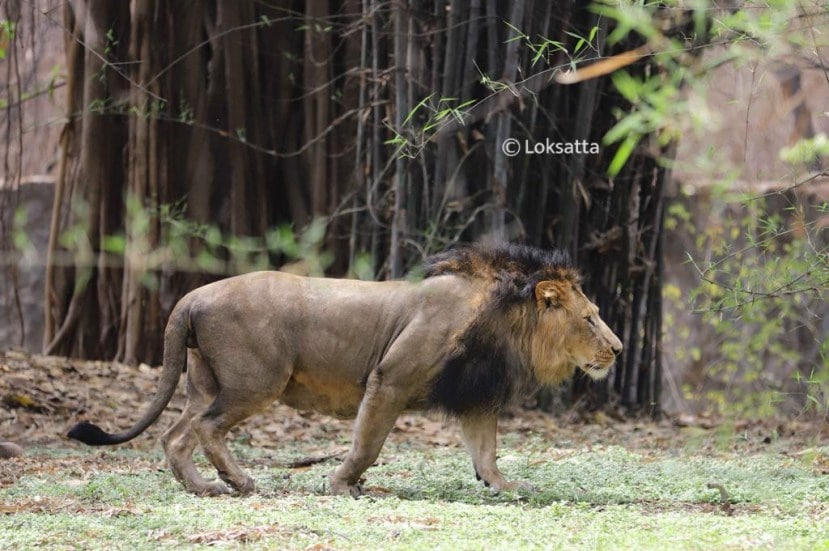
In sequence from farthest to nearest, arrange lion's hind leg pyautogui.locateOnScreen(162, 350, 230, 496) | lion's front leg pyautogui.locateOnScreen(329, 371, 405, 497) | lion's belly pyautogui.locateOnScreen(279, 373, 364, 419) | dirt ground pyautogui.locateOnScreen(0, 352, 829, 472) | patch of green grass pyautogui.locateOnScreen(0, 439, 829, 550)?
dirt ground pyautogui.locateOnScreen(0, 352, 829, 472), lion's belly pyautogui.locateOnScreen(279, 373, 364, 419), lion's hind leg pyautogui.locateOnScreen(162, 350, 230, 496), lion's front leg pyautogui.locateOnScreen(329, 371, 405, 497), patch of green grass pyautogui.locateOnScreen(0, 439, 829, 550)

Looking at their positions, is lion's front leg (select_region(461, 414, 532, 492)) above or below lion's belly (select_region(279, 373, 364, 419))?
below

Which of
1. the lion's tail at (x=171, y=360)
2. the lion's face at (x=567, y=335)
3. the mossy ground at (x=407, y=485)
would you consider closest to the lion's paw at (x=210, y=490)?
the mossy ground at (x=407, y=485)

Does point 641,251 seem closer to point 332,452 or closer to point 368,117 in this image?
point 368,117

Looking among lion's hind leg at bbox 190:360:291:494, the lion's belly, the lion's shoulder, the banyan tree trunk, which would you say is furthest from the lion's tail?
the banyan tree trunk

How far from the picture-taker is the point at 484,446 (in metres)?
5.70

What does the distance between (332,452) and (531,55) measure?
9.95 feet

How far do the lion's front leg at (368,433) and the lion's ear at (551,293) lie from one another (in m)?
0.79

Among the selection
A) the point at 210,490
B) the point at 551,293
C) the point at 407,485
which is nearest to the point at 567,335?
the point at 551,293

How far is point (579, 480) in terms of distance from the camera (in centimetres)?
586

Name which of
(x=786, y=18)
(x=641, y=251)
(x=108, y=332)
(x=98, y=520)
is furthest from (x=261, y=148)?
(x=786, y=18)

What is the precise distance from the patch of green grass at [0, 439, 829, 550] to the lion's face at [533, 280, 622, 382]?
0.56 m

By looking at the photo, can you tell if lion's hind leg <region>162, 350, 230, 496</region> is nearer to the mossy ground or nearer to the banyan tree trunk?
the mossy ground

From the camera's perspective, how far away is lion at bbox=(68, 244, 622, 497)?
544 cm

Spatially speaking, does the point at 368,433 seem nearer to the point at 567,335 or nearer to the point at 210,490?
the point at 210,490
